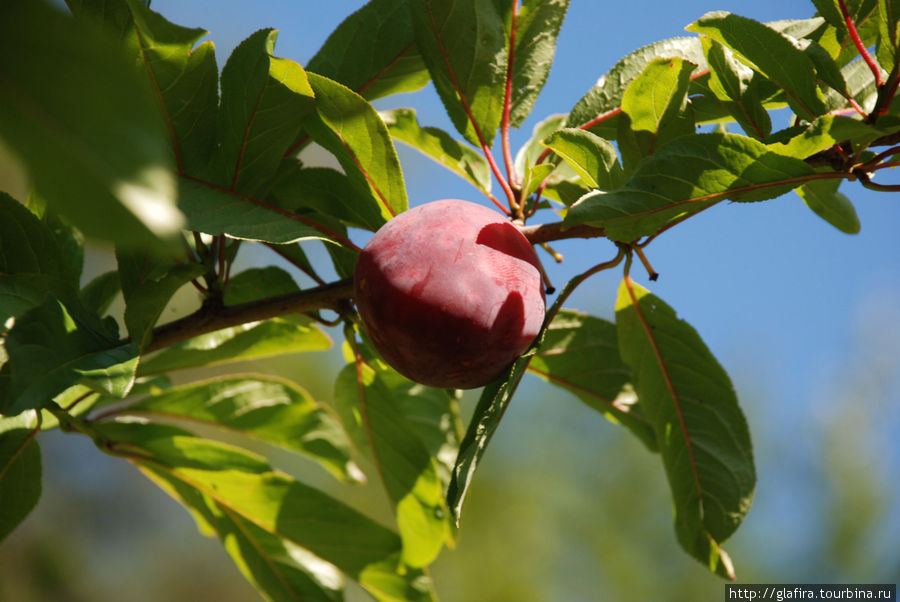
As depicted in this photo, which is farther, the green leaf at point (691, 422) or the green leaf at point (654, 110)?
the green leaf at point (691, 422)

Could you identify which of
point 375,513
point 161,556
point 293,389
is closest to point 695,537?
point 293,389

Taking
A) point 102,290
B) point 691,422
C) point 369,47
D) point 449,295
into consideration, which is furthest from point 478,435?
point 102,290

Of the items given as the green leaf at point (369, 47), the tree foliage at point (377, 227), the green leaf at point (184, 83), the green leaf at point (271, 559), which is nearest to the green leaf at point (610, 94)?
the tree foliage at point (377, 227)

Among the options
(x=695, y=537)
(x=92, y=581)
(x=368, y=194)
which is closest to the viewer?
(x=368, y=194)

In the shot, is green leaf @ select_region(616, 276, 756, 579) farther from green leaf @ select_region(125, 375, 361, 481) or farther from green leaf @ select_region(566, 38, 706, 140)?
green leaf @ select_region(125, 375, 361, 481)

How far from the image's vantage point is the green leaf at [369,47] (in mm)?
916

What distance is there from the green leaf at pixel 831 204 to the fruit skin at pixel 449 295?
1.37ft

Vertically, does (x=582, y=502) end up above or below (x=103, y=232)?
below

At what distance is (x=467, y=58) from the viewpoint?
2.99 ft

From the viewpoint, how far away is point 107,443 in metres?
1.02

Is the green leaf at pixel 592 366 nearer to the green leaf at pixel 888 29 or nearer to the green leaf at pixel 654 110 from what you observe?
the green leaf at pixel 654 110

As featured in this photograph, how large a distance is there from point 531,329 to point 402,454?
1.34 feet

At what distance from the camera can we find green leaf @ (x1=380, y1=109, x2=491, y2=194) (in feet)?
3.22

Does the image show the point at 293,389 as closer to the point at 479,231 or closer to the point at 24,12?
the point at 479,231
